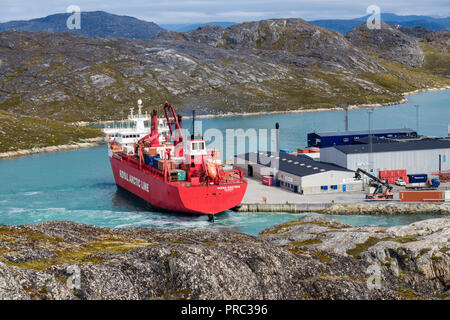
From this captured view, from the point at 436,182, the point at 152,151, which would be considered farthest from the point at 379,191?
the point at 152,151

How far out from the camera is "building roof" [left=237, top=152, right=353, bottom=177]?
3288 inches

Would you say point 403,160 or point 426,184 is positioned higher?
point 403,160

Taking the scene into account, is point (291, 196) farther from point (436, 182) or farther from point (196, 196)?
point (436, 182)

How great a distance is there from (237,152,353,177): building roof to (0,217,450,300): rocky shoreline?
37.0 m

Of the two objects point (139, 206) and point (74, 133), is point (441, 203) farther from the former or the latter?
point (74, 133)

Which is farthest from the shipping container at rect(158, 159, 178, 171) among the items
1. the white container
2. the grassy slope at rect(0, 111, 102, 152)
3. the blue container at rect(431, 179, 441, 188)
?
the grassy slope at rect(0, 111, 102, 152)

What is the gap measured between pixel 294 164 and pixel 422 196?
2095 cm

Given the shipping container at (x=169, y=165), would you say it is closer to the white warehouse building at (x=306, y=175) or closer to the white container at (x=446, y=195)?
the white warehouse building at (x=306, y=175)

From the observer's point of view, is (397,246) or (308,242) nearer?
(397,246)

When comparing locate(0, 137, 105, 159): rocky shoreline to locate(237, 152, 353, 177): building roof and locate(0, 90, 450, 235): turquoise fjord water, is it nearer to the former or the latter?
locate(0, 90, 450, 235): turquoise fjord water

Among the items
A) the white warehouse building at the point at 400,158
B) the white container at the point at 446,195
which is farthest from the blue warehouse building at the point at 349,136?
the white container at the point at 446,195

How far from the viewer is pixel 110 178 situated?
105375mm

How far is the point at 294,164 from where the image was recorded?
3531 inches
